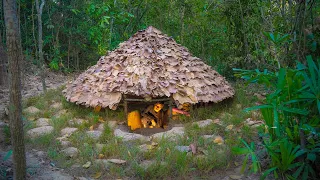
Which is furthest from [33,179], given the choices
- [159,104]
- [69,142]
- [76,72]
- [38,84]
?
[76,72]

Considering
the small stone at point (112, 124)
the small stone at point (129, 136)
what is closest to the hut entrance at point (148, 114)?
the small stone at point (112, 124)

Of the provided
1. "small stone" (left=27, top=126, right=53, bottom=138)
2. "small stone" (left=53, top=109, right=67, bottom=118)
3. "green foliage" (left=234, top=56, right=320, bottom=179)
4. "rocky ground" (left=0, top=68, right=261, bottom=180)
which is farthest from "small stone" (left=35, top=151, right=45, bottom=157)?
"green foliage" (left=234, top=56, right=320, bottom=179)

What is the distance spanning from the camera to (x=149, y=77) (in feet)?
13.8

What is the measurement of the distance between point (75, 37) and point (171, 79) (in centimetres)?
533

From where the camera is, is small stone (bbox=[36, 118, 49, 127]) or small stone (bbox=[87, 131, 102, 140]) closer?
small stone (bbox=[87, 131, 102, 140])

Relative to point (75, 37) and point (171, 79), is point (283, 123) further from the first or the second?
point (75, 37)

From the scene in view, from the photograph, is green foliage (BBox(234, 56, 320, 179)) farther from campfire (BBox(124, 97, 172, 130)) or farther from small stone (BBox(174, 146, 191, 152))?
campfire (BBox(124, 97, 172, 130))

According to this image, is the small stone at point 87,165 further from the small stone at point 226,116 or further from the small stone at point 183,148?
the small stone at point 226,116

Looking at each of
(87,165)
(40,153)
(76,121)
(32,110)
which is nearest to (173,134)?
(87,165)

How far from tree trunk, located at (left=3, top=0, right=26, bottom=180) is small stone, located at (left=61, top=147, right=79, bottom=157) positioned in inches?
35.1

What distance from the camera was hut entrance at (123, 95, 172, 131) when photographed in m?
4.45

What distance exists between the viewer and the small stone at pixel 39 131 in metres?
3.81

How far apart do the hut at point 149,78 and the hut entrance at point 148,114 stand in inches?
9.7

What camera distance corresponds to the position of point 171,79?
4.30 m
